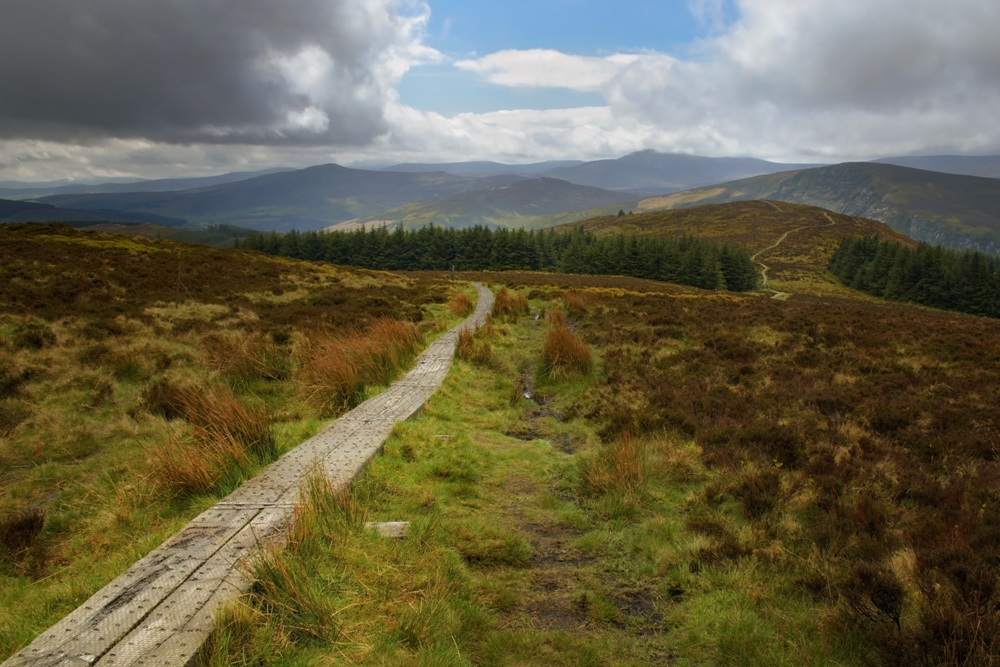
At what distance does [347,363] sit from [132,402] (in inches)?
145

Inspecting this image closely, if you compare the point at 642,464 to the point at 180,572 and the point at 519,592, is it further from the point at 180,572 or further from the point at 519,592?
the point at 180,572

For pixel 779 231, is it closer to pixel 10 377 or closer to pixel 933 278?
pixel 933 278

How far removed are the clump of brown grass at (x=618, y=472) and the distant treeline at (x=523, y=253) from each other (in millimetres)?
74824

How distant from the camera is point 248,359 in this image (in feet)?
33.9

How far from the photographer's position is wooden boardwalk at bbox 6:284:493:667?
118 inches

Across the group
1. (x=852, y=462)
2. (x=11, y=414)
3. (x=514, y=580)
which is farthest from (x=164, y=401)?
(x=852, y=462)

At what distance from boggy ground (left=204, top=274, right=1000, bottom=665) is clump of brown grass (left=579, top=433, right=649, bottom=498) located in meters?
0.03

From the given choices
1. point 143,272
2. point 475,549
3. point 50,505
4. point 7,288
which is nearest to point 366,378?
point 50,505

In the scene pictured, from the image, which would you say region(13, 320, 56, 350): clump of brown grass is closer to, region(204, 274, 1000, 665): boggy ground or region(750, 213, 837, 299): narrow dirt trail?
region(204, 274, 1000, 665): boggy ground

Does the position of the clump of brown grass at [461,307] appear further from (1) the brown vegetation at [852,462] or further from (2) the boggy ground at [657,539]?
(2) the boggy ground at [657,539]

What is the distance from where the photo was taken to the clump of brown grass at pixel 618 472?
20.0 ft

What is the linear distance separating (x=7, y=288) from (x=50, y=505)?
15071 mm

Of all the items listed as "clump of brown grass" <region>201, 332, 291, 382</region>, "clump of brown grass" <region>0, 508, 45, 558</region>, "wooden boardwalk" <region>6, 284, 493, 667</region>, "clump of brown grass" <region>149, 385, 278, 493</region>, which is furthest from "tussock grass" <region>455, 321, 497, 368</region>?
"clump of brown grass" <region>0, 508, 45, 558</region>

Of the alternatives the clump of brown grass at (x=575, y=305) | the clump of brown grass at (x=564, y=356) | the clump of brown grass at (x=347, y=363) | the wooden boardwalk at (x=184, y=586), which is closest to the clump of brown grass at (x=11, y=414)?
the clump of brown grass at (x=347, y=363)
